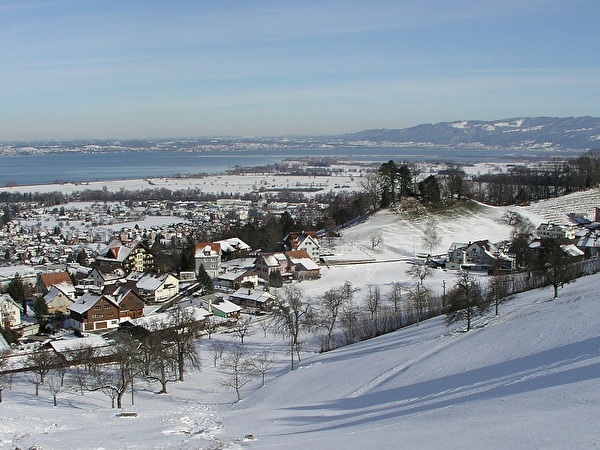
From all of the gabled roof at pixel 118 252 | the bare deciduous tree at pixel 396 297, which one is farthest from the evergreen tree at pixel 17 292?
the bare deciduous tree at pixel 396 297

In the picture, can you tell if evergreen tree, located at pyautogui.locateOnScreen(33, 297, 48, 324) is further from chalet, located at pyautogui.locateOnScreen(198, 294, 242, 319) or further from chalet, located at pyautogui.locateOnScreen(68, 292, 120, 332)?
chalet, located at pyautogui.locateOnScreen(198, 294, 242, 319)

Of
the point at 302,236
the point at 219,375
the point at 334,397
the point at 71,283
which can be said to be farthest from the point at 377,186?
the point at 334,397

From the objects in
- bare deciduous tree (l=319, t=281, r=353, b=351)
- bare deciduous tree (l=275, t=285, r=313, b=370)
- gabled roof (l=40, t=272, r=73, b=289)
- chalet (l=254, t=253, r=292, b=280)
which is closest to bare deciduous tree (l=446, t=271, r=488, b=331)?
bare deciduous tree (l=319, t=281, r=353, b=351)

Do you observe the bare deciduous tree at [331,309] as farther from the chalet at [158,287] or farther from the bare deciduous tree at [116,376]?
the chalet at [158,287]

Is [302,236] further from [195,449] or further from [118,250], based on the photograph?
[195,449]

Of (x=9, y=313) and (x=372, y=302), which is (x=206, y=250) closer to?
(x=9, y=313)

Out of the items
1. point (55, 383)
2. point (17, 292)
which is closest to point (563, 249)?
point (55, 383)
